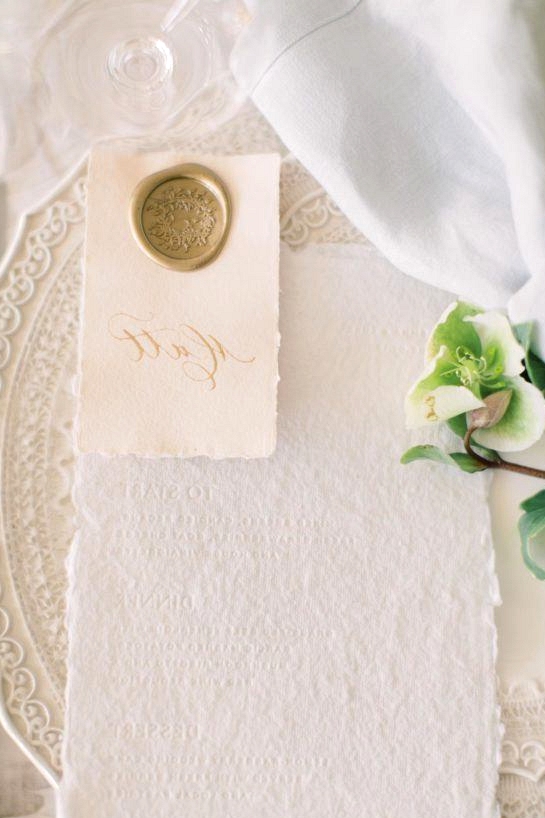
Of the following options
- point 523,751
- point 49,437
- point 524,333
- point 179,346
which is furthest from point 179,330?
point 523,751

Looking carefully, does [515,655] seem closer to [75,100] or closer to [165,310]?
[165,310]

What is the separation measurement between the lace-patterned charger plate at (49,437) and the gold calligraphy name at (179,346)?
43 mm

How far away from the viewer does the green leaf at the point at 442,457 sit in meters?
0.52

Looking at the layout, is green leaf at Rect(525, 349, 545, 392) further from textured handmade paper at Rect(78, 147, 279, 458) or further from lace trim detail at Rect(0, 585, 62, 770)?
lace trim detail at Rect(0, 585, 62, 770)

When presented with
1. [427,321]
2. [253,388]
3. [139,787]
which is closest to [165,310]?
[253,388]

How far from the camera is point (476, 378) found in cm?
50

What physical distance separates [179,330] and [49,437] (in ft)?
0.38

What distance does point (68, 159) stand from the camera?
1.98 ft

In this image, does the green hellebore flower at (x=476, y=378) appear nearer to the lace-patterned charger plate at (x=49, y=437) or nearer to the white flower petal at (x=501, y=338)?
the white flower petal at (x=501, y=338)

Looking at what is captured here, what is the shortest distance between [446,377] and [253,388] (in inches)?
5.0

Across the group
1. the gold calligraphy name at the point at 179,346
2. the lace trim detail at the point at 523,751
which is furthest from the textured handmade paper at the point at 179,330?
the lace trim detail at the point at 523,751

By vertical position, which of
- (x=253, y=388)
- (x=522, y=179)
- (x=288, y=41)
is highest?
(x=288, y=41)

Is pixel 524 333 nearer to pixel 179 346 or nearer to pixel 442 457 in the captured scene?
pixel 442 457

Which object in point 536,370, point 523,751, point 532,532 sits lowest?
point 523,751
